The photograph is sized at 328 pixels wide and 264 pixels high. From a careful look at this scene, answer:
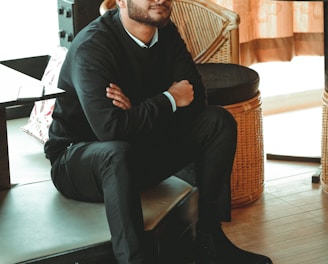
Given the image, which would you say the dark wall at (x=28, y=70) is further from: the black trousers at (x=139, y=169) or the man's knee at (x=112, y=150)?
the man's knee at (x=112, y=150)

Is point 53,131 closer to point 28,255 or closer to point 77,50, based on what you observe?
point 77,50

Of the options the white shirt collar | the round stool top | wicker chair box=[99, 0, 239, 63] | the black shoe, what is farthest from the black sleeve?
wicker chair box=[99, 0, 239, 63]

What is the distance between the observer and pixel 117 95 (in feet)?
8.02

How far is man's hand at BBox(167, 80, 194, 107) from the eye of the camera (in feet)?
8.39

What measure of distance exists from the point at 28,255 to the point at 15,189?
0.48 m

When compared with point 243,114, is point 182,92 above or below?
above

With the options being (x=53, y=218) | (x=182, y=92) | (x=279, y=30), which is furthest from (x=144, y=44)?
(x=279, y=30)

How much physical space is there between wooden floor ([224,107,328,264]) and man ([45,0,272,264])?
0.19 metres

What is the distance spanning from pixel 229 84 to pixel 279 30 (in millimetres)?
1058

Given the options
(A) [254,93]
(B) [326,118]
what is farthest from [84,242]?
(B) [326,118]

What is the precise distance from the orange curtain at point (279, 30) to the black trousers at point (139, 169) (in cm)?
136

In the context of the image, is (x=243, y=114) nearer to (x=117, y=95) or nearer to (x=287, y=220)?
(x=287, y=220)

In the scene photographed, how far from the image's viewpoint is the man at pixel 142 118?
2.44m

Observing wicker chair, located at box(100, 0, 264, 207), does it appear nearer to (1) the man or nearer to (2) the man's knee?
(1) the man
